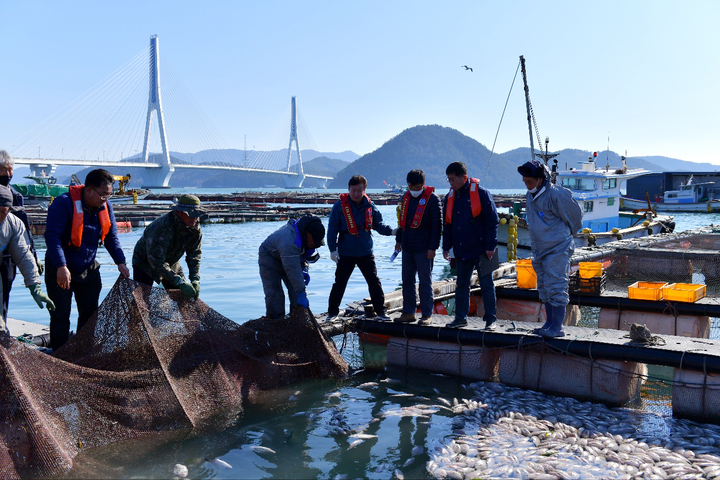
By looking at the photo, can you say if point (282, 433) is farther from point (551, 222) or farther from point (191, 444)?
point (551, 222)

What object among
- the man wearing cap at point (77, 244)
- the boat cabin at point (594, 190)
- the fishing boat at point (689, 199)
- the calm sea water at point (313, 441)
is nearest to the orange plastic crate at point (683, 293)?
the calm sea water at point (313, 441)

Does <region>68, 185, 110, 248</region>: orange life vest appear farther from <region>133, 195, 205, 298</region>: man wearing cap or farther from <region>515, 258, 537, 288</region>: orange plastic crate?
<region>515, 258, 537, 288</region>: orange plastic crate

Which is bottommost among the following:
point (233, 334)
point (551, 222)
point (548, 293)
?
point (233, 334)

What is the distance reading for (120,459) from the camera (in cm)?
518

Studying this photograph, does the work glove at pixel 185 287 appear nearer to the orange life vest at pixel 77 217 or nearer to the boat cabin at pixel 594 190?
the orange life vest at pixel 77 217

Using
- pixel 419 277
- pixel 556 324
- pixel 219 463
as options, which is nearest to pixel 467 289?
pixel 419 277

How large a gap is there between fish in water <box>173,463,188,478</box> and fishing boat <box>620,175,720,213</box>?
62041mm

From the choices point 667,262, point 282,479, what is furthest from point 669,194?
point 282,479

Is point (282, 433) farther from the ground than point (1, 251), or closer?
closer

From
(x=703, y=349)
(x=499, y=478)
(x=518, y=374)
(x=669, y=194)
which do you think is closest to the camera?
(x=499, y=478)

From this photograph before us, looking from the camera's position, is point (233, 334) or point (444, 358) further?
point (444, 358)

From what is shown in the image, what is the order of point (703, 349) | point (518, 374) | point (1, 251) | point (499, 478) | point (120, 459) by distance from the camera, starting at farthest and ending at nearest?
point (518, 374), point (703, 349), point (1, 251), point (120, 459), point (499, 478)

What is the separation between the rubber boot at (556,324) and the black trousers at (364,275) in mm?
2365

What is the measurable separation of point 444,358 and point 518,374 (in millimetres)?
1000
